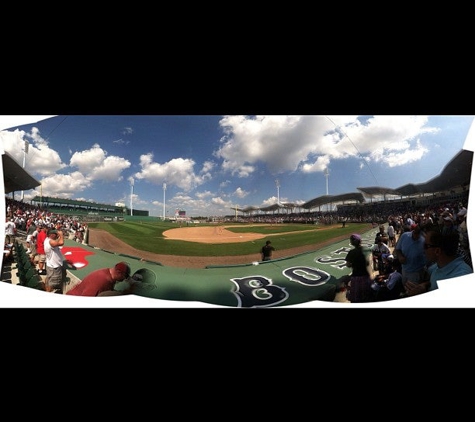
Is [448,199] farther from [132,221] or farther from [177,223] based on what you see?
[132,221]

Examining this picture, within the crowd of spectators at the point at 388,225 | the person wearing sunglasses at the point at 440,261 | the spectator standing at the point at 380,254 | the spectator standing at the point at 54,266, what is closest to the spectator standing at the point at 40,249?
the crowd of spectators at the point at 388,225

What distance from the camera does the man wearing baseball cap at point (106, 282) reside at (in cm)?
346

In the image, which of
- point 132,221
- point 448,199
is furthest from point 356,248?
point 132,221

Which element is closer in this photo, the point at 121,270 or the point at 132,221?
the point at 121,270

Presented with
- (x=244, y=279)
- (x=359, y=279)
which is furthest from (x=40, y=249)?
(x=359, y=279)

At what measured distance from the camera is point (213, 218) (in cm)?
367

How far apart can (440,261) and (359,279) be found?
4.09 ft

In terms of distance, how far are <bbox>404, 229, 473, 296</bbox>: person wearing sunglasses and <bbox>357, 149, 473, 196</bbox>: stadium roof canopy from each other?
2.25ft

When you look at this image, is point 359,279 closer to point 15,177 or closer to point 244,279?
point 244,279

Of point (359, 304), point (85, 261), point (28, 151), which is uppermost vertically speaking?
point (28, 151)

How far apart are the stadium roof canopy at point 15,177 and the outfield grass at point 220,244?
3.58ft

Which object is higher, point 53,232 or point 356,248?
point 53,232

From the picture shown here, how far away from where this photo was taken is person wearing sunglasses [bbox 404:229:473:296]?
11.5 ft

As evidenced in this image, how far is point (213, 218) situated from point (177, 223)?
22.6 inches
